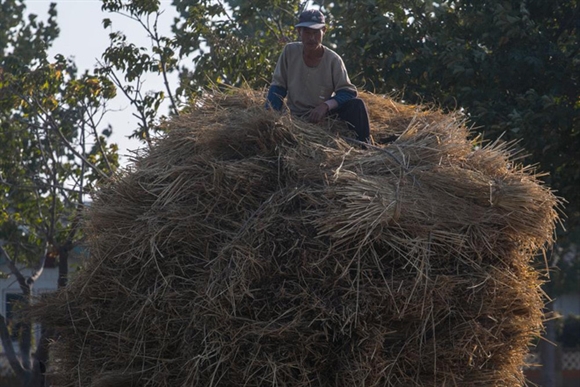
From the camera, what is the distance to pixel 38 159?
1219 cm

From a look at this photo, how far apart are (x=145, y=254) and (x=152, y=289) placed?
7.1 inches

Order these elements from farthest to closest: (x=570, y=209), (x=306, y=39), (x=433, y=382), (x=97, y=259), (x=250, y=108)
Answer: (x=570, y=209) < (x=306, y=39) < (x=250, y=108) < (x=97, y=259) < (x=433, y=382)

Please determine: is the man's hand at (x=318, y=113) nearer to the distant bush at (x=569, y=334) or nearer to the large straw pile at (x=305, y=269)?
the large straw pile at (x=305, y=269)

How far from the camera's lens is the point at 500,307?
182 inches

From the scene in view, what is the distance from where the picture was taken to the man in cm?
592

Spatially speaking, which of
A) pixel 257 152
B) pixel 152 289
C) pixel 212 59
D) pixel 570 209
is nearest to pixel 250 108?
pixel 257 152

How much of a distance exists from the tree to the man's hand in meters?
5.10

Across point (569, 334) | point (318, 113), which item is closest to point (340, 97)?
point (318, 113)

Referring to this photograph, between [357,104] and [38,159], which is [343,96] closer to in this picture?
[357,104]

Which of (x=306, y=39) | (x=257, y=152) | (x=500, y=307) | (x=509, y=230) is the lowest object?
(x=500, y=307)

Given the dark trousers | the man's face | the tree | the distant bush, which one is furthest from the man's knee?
the distant bush

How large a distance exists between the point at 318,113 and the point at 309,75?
0.56 meters

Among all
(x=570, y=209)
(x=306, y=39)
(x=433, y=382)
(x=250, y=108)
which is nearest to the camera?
(x=433, y=382)

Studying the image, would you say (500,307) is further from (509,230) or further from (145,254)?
(145,254)
